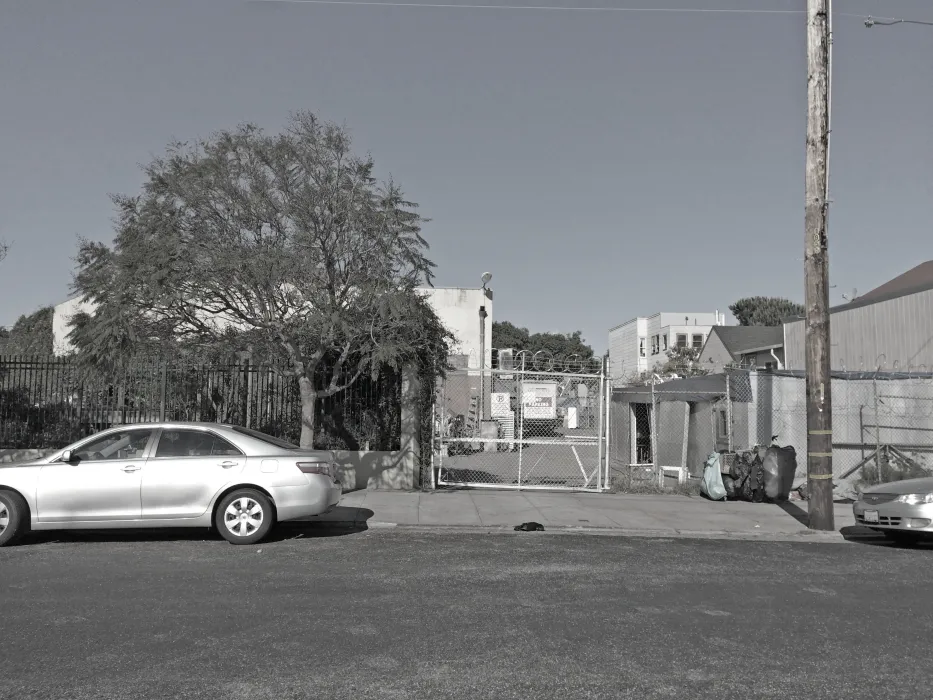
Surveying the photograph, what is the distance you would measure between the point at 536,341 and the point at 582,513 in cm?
6532

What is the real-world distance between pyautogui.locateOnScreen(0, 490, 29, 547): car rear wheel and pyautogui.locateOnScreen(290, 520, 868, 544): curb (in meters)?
3.79

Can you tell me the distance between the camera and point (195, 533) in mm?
10711

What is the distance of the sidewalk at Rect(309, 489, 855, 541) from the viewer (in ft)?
38.7

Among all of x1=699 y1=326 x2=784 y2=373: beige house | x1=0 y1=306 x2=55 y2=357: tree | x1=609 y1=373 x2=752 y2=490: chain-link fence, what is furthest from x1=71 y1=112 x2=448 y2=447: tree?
x1=699 y1=326 x2=784 y2=373: beige house

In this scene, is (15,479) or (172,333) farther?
(172,333)

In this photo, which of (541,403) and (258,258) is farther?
(541,403)

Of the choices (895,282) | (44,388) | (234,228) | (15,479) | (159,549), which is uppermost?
(895,282)

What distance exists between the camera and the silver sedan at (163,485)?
958 centimetres

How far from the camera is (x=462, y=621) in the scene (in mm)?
6340

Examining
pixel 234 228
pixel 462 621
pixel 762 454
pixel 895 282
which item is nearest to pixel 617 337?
pixel 895 282

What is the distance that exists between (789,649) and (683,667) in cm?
96

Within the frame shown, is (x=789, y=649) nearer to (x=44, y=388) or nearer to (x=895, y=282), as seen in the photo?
(x=44, y=388)

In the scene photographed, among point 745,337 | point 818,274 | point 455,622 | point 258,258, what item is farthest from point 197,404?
point 745,337

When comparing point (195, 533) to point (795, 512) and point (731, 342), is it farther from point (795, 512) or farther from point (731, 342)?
point (731, 342)
